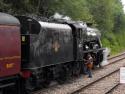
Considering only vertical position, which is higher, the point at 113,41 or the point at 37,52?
the point at 37,52

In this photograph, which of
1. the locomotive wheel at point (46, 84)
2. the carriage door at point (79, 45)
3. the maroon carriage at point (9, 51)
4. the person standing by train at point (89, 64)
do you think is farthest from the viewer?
the person standing by train at point (89, 64)

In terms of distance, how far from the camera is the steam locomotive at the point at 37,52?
13130mm

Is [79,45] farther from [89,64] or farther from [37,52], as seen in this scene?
[37,52]

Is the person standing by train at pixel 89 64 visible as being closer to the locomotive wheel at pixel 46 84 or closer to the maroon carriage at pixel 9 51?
the locomotive wheel at pixel 46 84

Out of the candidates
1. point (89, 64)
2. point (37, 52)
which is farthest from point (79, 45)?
point (37, 52)

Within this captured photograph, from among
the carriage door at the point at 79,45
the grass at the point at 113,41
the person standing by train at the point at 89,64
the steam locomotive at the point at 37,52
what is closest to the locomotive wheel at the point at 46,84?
the steam locomotive at the point at 37,52

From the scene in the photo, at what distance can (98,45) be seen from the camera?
28.5 m

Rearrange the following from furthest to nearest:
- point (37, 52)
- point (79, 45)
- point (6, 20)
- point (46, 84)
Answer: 1. point (79, 45)
2. point (46, 84)
3. point (37, 52)
4. point (6, 20)

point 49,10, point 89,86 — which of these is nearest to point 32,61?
point 89,86

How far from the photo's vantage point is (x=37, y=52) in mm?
15938

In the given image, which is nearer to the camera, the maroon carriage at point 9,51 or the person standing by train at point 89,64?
the maroon carriage at point 9,51

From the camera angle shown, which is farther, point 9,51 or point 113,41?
point 113,41

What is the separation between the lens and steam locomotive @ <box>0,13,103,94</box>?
13130 mm

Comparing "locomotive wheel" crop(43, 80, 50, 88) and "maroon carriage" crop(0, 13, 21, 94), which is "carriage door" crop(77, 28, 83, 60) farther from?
"maroon carriage" crop(0, 13, 21, 94)
